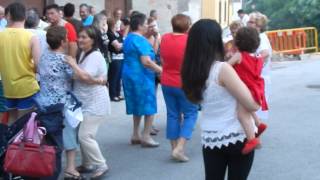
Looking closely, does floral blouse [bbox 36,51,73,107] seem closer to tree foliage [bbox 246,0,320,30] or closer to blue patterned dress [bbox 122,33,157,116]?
blue patterned dress [bbox 122,33,157,116]

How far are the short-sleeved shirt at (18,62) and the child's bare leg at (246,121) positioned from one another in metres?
2.87

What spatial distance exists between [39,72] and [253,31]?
2.20m

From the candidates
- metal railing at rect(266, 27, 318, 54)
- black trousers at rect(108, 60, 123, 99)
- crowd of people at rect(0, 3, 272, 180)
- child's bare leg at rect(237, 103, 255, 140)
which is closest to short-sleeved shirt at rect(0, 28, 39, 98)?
crowd of people at rect(0, 3, 272, 180)

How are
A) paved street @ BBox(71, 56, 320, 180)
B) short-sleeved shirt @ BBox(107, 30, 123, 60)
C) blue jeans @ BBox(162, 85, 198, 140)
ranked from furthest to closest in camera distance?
short-sleeved shirt @ BBox(107, 30, 123, 60) < blue jeans @ BBox(162, 85, 198, 140) < paved street @ BBox(71, 56, 320, 180)

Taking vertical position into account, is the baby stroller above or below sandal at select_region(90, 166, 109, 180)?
above

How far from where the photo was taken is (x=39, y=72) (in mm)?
6211

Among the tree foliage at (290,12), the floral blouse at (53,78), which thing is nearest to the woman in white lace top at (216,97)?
the floral blouse at (53,78)

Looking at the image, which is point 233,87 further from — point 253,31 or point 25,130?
point 25,130

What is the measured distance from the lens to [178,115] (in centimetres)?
736

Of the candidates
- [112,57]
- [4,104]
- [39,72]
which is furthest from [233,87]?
[112,57]

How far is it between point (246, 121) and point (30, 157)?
216cm

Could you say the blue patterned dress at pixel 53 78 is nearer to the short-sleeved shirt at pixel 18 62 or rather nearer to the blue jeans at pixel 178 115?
the short-sleeved shirt at pixel 18 62

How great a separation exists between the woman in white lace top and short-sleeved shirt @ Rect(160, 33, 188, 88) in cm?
272

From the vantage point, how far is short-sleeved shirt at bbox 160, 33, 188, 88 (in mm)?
7035
